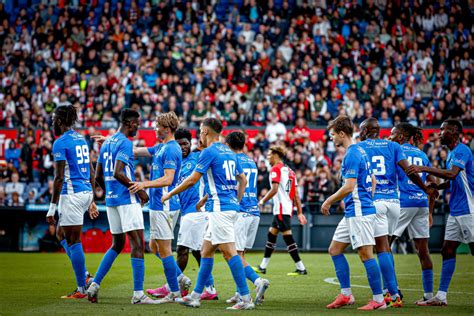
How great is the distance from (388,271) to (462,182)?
185cm

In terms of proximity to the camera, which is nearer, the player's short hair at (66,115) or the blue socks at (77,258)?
the blue socks at (77,258)

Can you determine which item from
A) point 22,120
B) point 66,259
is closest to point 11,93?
point 22,120

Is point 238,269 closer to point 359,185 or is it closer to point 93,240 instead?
point 359,185

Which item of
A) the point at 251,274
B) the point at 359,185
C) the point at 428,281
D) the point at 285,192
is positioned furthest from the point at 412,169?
the point at 285,192

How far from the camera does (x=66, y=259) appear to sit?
1967cm

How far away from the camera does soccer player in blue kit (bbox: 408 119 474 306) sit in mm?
10258

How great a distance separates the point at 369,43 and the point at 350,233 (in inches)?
793

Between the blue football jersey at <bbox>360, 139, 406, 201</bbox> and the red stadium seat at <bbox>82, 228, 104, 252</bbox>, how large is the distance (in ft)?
47.0

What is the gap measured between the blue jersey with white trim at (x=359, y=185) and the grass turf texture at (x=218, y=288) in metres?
1.26

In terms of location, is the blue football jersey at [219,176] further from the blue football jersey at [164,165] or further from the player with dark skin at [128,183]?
the player with dark skin at [128,183]

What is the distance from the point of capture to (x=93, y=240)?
23328 mm

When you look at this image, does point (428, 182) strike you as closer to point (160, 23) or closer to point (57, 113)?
point (57, 113)

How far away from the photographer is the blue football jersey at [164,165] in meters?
9.95

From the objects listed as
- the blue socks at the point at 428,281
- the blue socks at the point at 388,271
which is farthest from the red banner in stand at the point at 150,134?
the blue socks at the point at 388,271
